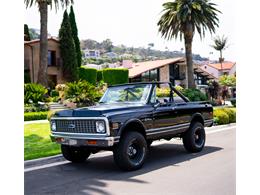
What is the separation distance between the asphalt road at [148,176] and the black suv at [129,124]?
348 mm

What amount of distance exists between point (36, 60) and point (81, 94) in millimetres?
15706

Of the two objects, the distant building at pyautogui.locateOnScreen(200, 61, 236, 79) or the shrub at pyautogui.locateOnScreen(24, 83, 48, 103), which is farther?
the distant building at pyautogui.locateOnScreen(200, 61, 236, 79)

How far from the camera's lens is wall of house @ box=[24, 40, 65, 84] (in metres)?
33.1

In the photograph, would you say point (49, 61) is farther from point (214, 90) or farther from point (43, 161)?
point (43, 161)

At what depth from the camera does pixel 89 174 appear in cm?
678

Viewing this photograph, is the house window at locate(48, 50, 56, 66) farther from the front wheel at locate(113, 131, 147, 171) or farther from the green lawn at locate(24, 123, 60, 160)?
the front wheel at locate(113, 131, 147, 171)

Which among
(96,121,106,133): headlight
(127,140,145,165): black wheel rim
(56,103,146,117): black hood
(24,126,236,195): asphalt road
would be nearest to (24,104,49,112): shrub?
(24,126,236,195): asphalt road

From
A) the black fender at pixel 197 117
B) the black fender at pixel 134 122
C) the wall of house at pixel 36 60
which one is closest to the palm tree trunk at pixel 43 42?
the wall of house at pixel 36 60

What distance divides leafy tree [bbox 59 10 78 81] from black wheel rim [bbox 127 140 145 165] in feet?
88.6

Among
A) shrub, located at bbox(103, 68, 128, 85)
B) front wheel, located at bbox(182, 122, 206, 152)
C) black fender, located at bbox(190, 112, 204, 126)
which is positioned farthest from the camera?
shrub, located at bbox(103, 68, 128, 85)
